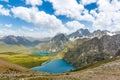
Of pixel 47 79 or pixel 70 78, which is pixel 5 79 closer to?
pixel 47 79

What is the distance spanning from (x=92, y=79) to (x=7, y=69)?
32009mm

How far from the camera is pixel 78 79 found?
41969mm

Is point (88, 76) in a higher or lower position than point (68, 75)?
lower

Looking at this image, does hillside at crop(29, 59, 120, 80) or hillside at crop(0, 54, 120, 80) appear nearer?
hillside at crop(29, 59, 120, 80)

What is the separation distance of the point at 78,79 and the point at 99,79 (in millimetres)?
5199

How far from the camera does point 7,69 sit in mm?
67500

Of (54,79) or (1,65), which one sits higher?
(1,65)

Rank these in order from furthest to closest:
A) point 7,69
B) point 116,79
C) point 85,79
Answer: point 7,69
point 116,79
point 85,79

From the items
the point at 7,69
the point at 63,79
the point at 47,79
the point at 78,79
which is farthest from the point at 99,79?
the point at 7,69

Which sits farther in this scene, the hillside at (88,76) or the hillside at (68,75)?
the hillside at (68,75)

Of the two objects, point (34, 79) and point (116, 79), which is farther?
point (116, 79)

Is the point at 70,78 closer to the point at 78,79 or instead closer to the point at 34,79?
the point at 78,79

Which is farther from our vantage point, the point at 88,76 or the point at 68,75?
the point at 68,75

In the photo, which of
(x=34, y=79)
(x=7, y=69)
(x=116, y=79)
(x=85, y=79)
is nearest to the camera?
(x=34, y=79)
